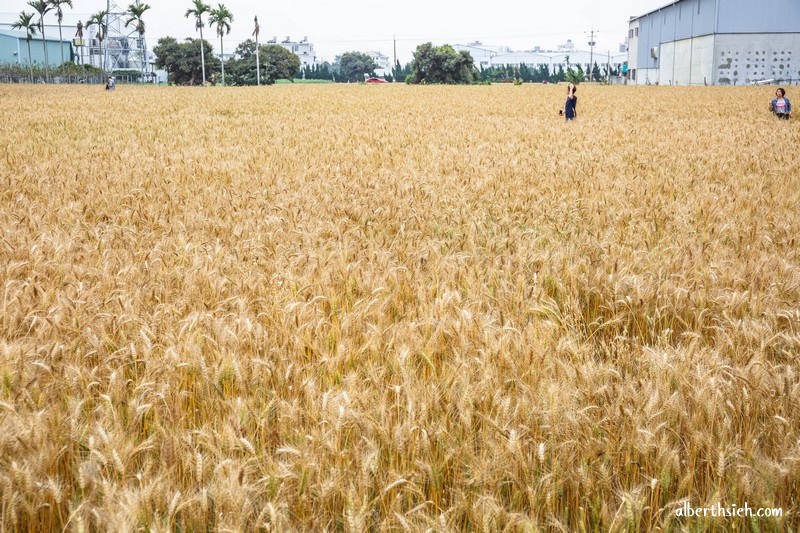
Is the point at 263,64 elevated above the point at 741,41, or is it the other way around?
the point at 263,64

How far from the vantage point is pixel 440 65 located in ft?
325

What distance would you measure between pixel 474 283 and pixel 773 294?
1889 millimetres

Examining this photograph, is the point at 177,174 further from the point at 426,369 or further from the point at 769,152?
the point at 769,152

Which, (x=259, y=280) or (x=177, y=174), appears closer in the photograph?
(x=259, y=280)

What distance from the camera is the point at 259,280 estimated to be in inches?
181

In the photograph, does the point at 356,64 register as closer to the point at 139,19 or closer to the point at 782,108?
the point at 139,19

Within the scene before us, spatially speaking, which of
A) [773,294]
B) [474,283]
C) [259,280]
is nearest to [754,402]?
[773,294]

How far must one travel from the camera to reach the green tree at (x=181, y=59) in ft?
323

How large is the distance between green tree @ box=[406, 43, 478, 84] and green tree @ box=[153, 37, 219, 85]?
30.3m

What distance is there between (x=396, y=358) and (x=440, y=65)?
10037 centimetres

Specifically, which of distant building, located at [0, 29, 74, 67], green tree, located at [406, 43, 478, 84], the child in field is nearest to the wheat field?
the child in field

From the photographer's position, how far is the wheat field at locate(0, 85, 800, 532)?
233 cm

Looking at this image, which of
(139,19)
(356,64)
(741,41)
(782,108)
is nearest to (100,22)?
(139,19)

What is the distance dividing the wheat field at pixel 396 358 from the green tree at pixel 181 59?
9745cm
